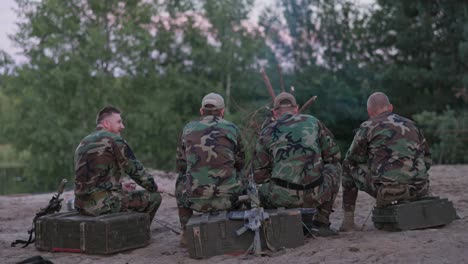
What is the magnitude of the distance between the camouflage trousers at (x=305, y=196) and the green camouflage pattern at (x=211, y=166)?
0.30m

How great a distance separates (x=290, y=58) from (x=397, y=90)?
6018mm

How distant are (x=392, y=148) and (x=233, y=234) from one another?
1.90 metres

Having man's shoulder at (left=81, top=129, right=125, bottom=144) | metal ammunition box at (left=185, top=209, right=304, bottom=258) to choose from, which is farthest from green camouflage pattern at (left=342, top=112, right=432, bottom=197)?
man's shoulder at (left=81, top=129, right=125, bottom=144)

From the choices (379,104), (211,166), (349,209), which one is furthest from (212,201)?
(379,104)

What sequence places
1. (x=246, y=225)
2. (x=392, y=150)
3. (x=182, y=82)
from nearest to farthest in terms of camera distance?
(x=246, y=225) < (x=392, y=150) < (x=182, y=82)

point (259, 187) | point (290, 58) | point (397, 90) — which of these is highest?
point (290, 58)

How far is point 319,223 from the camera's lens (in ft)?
21.3

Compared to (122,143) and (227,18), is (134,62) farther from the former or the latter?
(122,143)

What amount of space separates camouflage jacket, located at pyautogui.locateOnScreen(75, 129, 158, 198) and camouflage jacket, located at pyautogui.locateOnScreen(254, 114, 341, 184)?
143 cm

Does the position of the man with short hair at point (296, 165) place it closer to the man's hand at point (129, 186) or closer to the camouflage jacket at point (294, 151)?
the camouflage jacket at point (294, 151)

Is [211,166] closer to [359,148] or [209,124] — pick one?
[209,124]

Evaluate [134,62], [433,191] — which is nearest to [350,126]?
[134,62]

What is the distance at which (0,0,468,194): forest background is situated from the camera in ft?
74.4

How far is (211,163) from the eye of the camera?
240 inches
